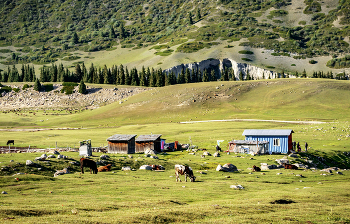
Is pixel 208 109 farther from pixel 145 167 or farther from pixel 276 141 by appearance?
pixel 145 167

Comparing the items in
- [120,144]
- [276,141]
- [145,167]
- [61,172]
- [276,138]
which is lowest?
[145,167]

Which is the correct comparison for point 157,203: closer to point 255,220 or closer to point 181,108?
point 255,220

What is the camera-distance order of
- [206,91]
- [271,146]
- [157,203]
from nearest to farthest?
[157,203]
[271,146]
[206,91]

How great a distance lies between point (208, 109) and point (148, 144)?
80138mm

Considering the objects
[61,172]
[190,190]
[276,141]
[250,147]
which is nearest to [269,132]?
[276,141]

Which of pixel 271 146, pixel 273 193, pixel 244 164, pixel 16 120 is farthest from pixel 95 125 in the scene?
pixel 273 193

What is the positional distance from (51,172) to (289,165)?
3460cm

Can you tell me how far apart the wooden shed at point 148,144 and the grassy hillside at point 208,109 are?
90.4ft

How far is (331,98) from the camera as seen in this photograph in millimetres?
150375

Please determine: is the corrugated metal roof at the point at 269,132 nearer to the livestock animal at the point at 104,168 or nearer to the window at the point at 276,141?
the window at the point at 276,141

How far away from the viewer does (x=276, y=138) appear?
72188 mm

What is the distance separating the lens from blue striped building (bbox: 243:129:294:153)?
70812 millimetres

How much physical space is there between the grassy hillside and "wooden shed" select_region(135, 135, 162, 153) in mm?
27563

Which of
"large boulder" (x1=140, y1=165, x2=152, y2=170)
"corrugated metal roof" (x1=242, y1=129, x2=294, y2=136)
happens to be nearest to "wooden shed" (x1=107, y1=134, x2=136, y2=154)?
"large boulder" (x1=140, y1=165, x2=152, y2=170)
